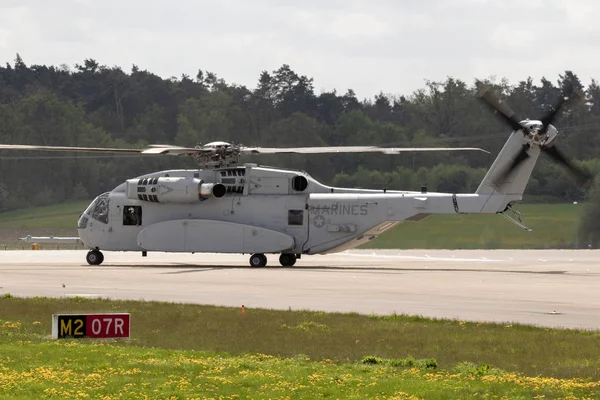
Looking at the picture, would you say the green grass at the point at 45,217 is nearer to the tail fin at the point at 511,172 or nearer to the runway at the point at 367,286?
the runway at the point at 367,286

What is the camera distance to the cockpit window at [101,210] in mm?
51531

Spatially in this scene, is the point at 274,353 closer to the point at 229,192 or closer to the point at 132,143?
the point at 229,192

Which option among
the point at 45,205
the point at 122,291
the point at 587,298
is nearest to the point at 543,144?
the point at 587,298

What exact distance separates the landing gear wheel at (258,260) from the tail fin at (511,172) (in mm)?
10237

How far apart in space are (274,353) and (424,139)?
93.5 metres

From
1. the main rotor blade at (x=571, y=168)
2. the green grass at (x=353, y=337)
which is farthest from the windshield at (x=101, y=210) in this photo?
the green grass at (x=353, y=337)

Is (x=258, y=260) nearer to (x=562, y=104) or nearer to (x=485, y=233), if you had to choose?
(x=562, y=104)

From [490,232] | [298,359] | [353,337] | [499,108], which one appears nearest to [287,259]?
[499,108]

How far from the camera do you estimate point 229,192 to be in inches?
1953

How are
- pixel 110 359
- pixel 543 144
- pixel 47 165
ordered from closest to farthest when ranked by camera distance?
1. pixel 110 359
2. pixel 543 144
3. pixel 47 165

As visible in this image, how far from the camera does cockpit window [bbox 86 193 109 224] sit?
169 feet

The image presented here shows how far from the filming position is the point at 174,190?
49344 mm

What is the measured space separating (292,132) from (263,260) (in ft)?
192

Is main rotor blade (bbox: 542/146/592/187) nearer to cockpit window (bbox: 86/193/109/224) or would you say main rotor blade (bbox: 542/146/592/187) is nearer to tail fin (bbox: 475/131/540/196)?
tail fin (bbox: 475/131/540/196)
